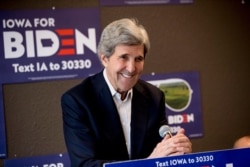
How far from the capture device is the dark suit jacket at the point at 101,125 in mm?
1478

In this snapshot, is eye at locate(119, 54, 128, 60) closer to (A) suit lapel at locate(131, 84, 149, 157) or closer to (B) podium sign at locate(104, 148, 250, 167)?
(A) suit lapel at locate(131, 84, 149, 157)

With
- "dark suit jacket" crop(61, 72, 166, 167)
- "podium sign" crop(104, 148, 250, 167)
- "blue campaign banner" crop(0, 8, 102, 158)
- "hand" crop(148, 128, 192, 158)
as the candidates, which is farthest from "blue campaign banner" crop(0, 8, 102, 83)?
"podium sign" crop(104, 148, 250, 167)

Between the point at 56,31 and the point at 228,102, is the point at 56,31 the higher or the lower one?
the higher one

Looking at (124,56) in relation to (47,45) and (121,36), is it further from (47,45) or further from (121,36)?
(47,45)

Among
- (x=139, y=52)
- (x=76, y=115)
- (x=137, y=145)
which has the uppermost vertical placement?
(x=139, y=52)

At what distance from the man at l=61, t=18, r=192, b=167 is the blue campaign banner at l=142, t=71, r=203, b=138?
1.00 meters

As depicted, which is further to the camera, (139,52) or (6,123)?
(6,123)

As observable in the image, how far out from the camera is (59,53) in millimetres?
2434

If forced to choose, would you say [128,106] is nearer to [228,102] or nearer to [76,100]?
[76,100]

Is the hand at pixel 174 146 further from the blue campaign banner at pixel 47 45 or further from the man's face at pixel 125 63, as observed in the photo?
the blue campaign banner at pixel 47 45

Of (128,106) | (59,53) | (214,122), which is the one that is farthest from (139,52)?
(214,122)

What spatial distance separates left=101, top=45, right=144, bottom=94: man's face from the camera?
57.0 inches

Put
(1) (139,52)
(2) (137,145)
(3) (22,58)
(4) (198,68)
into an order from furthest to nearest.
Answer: (4) (198,68) < (3) (22,58) < (2) (137,145) < (1) (139,52)

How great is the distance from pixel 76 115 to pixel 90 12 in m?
1.15
